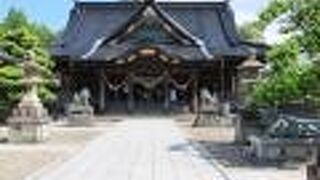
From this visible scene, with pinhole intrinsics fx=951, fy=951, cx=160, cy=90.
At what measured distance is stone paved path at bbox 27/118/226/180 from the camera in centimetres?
2028

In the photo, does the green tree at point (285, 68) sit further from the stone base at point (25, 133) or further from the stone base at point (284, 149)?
the stone base at point (25, 133)

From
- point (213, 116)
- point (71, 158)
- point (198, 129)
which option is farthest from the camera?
point (213, 116)

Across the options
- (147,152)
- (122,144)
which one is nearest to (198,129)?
(122,144)

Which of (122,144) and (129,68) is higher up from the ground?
(129,68)

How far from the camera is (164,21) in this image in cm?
5819

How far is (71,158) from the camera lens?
24.8m

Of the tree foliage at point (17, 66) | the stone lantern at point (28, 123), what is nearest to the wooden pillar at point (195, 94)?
the tree foliage at point (17, 66)

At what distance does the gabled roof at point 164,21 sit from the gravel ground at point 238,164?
2248 cm

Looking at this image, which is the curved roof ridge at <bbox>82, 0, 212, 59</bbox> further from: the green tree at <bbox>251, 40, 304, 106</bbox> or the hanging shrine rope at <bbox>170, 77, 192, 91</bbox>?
the green tree at <bbox>251, 40, 304, 106</bbox>

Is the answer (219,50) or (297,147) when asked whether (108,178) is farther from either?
(219,50)

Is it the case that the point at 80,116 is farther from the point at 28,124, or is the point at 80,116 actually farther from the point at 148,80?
the point at 28,124

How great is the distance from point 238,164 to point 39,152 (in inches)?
253

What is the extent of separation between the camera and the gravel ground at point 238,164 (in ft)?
66.5

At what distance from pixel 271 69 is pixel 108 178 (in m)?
6.98
